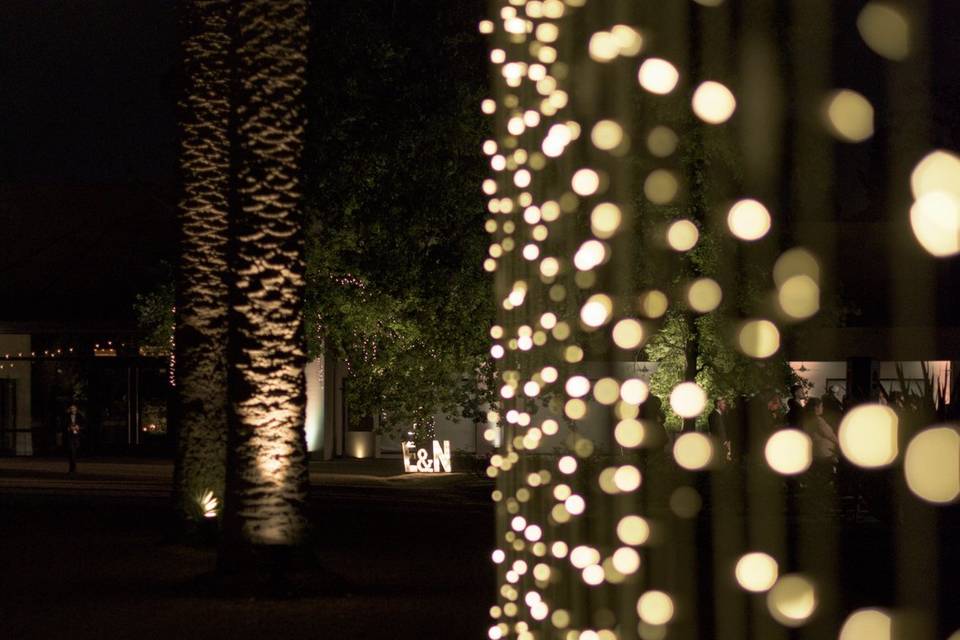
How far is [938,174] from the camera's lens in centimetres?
169

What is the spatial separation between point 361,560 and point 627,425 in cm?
1208

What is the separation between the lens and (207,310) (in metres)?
16.0

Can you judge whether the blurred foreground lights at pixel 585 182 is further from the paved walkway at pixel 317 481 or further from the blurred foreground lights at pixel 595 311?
the paved walkway at pixel 317 481

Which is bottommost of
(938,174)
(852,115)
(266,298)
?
(938,174)

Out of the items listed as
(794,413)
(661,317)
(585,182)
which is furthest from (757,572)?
(794,413)

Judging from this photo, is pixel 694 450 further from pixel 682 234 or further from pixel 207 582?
pixel 207 582

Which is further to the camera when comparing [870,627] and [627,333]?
[627,333]

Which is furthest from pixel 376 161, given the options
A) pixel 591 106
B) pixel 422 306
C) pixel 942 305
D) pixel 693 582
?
pixel 942 305

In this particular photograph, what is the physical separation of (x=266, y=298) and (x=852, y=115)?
1059 centimetres

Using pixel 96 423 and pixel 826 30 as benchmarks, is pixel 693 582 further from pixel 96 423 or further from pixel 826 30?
pixel 96 423

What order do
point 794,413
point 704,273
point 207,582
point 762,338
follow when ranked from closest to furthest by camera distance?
point 762,338 → point 207,582 → point 794,413 → point 704,273

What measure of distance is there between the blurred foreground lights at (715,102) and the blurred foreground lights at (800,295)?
1.24ft

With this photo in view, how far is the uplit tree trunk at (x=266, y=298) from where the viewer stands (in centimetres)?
1215

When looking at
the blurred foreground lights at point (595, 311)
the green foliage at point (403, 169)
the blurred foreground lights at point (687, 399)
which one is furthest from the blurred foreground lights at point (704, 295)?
the green foliage at point (403, 169)
